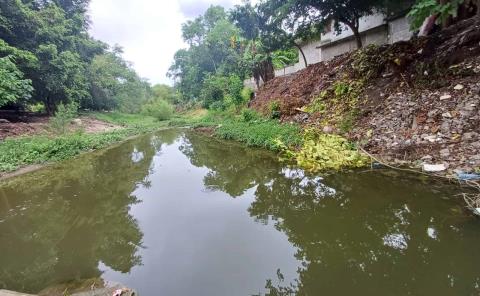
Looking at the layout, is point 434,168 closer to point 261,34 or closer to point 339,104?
point 339,104

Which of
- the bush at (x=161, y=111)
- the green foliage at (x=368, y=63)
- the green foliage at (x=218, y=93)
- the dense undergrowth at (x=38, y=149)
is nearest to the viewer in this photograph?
Result: the green foliage at (x=368, y=63)

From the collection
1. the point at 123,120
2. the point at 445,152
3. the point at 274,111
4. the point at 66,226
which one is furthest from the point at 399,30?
the point at 123,120

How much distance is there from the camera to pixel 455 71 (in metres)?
7.10

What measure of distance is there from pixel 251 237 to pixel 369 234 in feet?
5.60

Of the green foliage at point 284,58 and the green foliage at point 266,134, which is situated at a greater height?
the green foliage at point 284,58

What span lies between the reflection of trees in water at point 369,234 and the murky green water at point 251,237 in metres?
0.02

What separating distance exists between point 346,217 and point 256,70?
764 inches

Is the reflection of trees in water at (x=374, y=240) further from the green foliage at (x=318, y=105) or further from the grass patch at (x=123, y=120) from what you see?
the grass patch at (x=123, y=120)

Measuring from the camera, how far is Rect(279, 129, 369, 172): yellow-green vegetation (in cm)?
670

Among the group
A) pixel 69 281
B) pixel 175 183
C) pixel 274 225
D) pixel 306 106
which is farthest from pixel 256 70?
pixel 69 281

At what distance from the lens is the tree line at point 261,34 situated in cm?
1099

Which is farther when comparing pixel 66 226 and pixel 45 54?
pixel 45 54

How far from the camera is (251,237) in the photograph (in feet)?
13.9

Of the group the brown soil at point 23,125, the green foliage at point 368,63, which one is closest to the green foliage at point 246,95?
the green foliage at point 368,63
